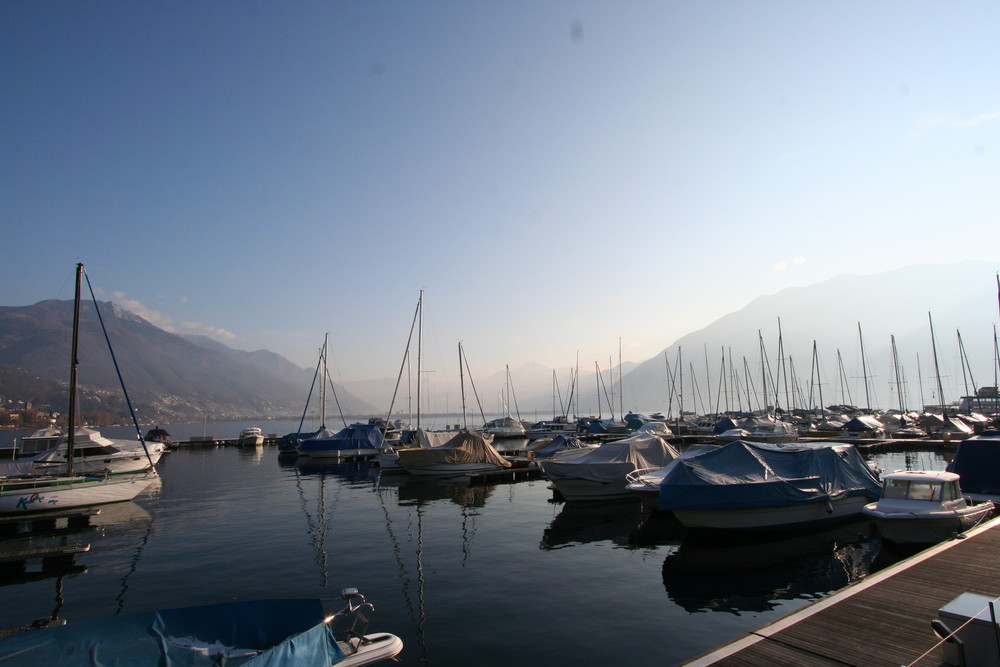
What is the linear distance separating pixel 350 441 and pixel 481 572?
4482cm

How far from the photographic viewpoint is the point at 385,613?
13703 mm

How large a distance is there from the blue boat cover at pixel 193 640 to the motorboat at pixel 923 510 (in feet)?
63.3

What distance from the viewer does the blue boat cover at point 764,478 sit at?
801 inches

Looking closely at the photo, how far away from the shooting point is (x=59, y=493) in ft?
92.3

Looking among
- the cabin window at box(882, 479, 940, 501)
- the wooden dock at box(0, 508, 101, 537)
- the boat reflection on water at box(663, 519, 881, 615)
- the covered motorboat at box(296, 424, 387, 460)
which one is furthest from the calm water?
the covered motorboat at box(296, 424, 387, 460)

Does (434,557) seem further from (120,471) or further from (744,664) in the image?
(120,471)

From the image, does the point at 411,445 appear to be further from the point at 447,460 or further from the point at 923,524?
the point at 923,524

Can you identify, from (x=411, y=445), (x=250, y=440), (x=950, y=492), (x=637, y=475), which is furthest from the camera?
(x=250, y=440)

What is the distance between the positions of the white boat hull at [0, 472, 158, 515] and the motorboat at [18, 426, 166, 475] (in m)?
11.3

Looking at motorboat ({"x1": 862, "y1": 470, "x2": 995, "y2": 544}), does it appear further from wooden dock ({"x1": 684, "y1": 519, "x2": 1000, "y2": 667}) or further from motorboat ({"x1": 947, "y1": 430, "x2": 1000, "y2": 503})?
wooden dock ({"x1": 684, "y1": 519, "x2": 1000, "y2": 667})

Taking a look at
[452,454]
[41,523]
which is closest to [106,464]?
[41,523]

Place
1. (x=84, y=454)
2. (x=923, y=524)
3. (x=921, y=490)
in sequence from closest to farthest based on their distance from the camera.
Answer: (x=923, y=524) < (x=921, y=490) < (x=84, y=454)

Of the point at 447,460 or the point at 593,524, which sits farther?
the point at 447,460

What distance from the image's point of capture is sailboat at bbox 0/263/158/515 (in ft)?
89.4
